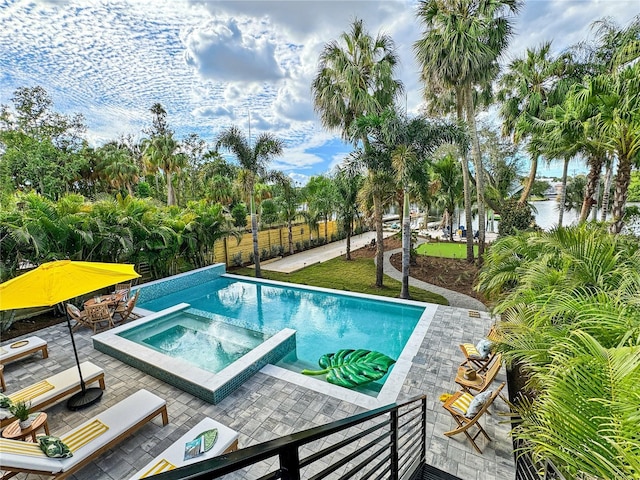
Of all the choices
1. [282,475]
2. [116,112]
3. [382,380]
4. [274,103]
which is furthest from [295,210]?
[282,475]

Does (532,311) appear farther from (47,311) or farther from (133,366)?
(47,311)

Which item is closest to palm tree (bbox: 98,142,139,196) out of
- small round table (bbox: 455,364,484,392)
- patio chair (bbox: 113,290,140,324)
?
patio chair (bbox: 113,290,140,324)

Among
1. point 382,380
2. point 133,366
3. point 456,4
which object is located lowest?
point 382,380

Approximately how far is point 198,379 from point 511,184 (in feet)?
85.3

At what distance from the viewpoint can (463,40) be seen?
35.4 feet

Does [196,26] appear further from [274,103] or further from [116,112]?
[116,112]

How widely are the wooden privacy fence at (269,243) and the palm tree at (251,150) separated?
9.37 ft

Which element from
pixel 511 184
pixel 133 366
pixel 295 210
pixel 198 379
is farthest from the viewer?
pixel 511 184

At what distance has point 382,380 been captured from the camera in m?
6.07

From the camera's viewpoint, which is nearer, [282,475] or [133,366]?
[282,475]

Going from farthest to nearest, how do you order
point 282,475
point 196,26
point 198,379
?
point 196,26
point 198,379
point 282,475

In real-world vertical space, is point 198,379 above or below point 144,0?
below

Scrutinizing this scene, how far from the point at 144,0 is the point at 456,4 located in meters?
11.5

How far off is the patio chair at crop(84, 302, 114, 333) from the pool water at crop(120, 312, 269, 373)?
87 cm
